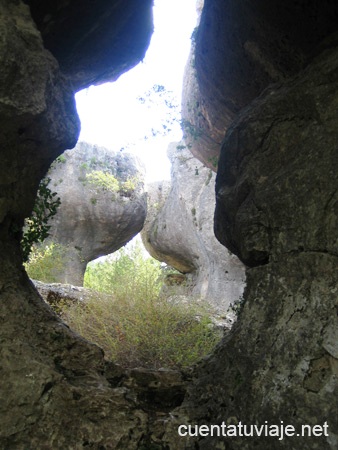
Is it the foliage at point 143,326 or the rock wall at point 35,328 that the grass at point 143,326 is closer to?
the foliage at point 143,326

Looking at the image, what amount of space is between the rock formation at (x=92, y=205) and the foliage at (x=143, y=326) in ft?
24.1

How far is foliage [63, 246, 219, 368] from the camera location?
638 cm

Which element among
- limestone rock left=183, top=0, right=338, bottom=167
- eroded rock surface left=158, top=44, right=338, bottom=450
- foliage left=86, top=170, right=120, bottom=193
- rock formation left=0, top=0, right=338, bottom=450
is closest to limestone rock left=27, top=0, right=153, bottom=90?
rock formation left=0, top=0, right=338, bottom=450

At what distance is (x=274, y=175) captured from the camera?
377 cm

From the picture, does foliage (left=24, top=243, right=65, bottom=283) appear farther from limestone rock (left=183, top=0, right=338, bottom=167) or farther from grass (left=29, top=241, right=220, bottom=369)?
limestone rock (left=183, top=0, right=338, bottom=167)

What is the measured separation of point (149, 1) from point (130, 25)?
1.12 ft

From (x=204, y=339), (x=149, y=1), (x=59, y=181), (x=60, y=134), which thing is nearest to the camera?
(x=60, y=134)

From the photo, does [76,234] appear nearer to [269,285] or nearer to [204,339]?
[204,339]

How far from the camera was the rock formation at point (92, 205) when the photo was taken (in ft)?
49.8

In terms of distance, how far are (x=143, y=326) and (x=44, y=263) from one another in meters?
6.80

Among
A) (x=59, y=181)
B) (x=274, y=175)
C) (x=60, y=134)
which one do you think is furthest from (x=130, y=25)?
(x=59, y=181)

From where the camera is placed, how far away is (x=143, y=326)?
264 inches

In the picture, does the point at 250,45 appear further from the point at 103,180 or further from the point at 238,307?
the point at 103,180

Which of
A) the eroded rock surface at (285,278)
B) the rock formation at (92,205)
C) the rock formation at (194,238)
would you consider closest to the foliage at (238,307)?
the eroded rock surface at (285,278)
